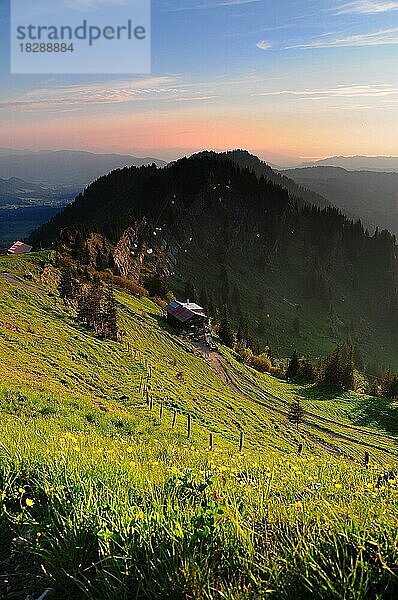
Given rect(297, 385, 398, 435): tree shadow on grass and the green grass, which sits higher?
the green grass

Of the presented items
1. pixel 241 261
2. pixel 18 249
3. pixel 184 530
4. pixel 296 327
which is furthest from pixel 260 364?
pixel 241 261

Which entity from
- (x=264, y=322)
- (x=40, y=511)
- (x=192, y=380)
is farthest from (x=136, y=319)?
(x=264, y=322)

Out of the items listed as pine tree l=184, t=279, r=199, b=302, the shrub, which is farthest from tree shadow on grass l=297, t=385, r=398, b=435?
pine tree l=184, t=279, r=199, b=302

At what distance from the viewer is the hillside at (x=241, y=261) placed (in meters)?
A: 129

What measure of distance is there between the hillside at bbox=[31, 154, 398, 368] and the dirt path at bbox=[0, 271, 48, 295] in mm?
45964

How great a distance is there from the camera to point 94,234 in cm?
9988

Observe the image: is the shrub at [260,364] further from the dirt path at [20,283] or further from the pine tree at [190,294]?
the dirt path at [20,283]

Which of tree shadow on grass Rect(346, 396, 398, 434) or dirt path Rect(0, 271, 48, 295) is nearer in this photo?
dirt path Rect(0, 271, 48, 295)

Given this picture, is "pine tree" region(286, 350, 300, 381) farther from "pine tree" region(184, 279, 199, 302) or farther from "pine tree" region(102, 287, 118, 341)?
"pine tree" region(102, 287, 118, 341)

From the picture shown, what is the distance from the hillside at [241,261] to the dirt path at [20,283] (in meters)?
46.0

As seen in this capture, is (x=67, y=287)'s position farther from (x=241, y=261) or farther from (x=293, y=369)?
(x=241, y=261)

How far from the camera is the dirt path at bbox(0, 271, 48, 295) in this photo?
4860 cm

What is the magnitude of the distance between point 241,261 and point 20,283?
124964 mm

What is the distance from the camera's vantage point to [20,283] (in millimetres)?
50031
